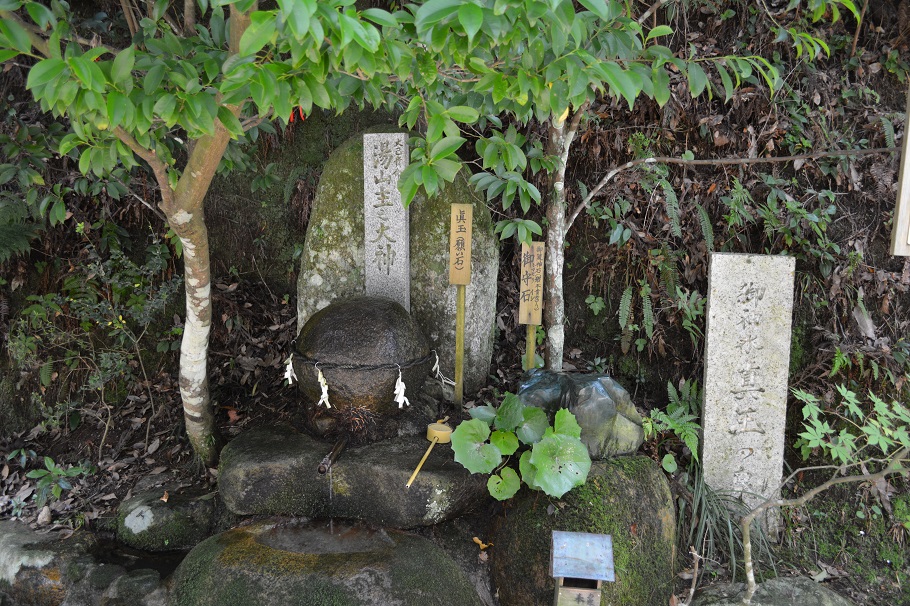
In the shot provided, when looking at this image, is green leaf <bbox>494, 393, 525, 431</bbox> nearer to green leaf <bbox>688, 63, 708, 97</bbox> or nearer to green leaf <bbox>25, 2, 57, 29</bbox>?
green leaf <bbox>688, 63, 708, 97</bbox>

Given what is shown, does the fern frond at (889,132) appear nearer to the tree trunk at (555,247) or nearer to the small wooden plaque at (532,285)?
the tree trunk at (555,247)

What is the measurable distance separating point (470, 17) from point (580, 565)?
220 cm

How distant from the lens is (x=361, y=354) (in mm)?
3789

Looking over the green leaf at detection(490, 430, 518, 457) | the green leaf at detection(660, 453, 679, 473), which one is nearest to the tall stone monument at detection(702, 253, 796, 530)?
the green leaf at detection(660, 453, 679, 473)

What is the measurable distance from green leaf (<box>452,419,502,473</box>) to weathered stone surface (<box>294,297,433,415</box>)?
61cm

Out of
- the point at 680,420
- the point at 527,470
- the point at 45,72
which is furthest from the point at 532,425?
the point at 45,72

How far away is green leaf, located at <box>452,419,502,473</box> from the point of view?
339 cm

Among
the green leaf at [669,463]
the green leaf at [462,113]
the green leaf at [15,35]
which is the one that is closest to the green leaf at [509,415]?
the green leaf at [669,463]

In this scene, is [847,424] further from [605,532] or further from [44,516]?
[44,516]

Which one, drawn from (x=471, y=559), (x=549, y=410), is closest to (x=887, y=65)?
(x=549, y=410)

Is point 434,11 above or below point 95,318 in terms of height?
above

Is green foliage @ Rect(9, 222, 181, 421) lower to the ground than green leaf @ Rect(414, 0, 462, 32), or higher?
lower

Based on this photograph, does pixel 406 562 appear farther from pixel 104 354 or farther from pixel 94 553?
pixel 104 354

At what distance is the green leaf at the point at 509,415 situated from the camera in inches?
142
